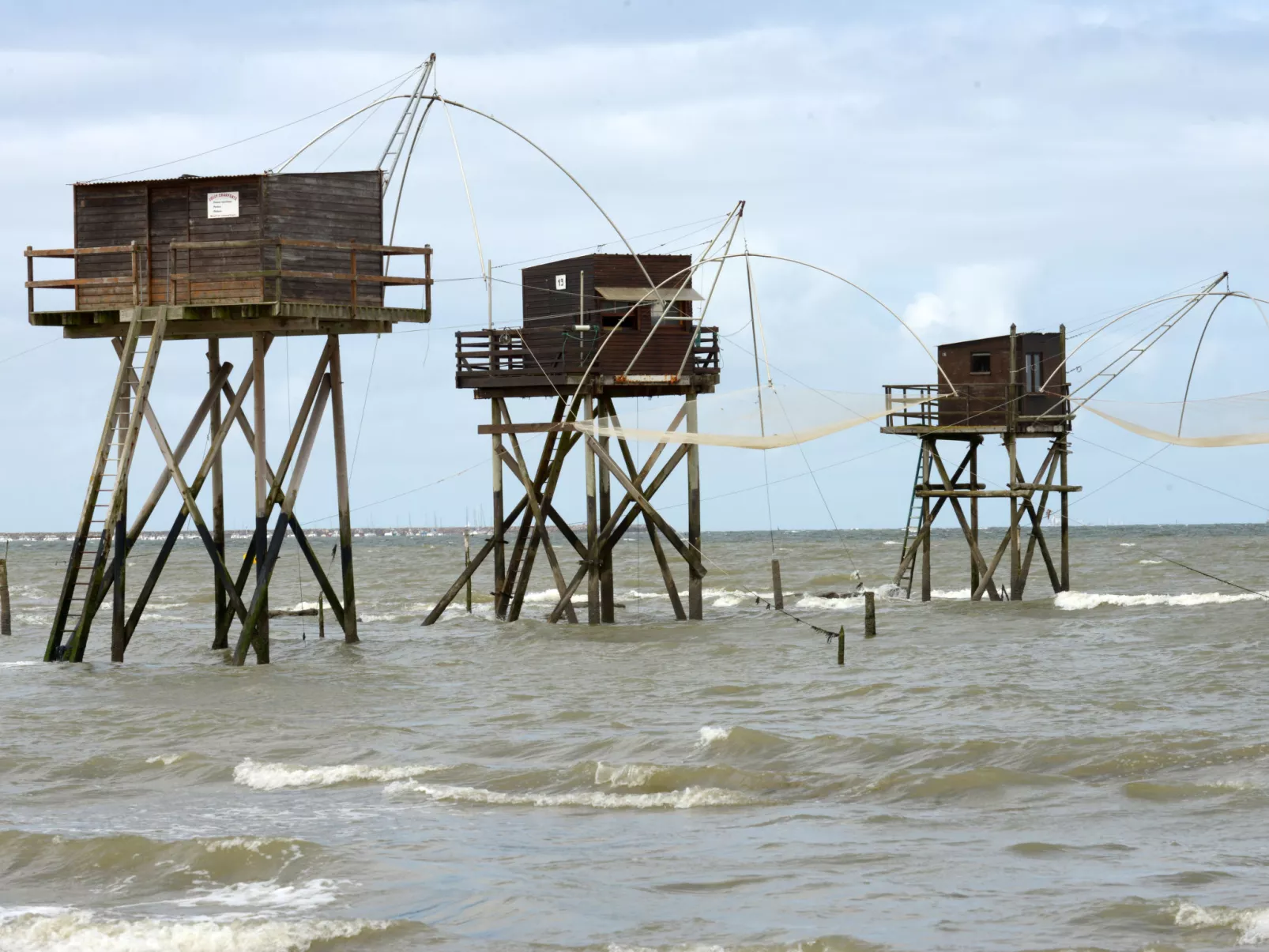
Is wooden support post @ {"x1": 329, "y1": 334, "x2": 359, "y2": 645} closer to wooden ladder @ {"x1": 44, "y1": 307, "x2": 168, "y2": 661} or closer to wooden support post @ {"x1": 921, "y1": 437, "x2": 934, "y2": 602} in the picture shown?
wooden ladder @ {"x1": 44, "y1": 307, "x2": 168, "y2": 661}

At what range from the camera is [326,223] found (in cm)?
2422

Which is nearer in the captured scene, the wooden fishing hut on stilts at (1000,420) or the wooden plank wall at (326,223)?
the wooden plank wall at (326,223)

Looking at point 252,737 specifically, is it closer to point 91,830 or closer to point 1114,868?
point 91,830

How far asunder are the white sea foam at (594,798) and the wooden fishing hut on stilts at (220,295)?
29.5 ft

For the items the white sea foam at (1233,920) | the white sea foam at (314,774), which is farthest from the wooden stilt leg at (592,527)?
the white sea foam at (1233,920)

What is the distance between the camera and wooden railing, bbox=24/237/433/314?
76.8ft

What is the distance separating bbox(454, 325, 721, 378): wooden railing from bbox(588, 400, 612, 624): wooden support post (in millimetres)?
988

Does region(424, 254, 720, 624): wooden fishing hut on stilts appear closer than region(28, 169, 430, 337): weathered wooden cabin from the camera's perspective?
No

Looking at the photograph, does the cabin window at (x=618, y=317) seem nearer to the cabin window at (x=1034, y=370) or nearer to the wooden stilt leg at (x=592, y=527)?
the wooden stilt leg at (x=592, y=527)

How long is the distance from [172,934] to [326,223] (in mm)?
15281

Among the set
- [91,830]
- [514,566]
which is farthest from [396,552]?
[91,830]

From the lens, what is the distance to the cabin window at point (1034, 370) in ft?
120

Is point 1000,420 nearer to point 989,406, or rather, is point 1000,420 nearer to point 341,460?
point 989,406

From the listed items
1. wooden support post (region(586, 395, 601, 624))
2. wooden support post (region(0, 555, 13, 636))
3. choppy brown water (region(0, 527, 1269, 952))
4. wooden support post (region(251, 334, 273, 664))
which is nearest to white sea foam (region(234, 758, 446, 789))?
choppy brown water (region(0, 527, 1269, 952))
